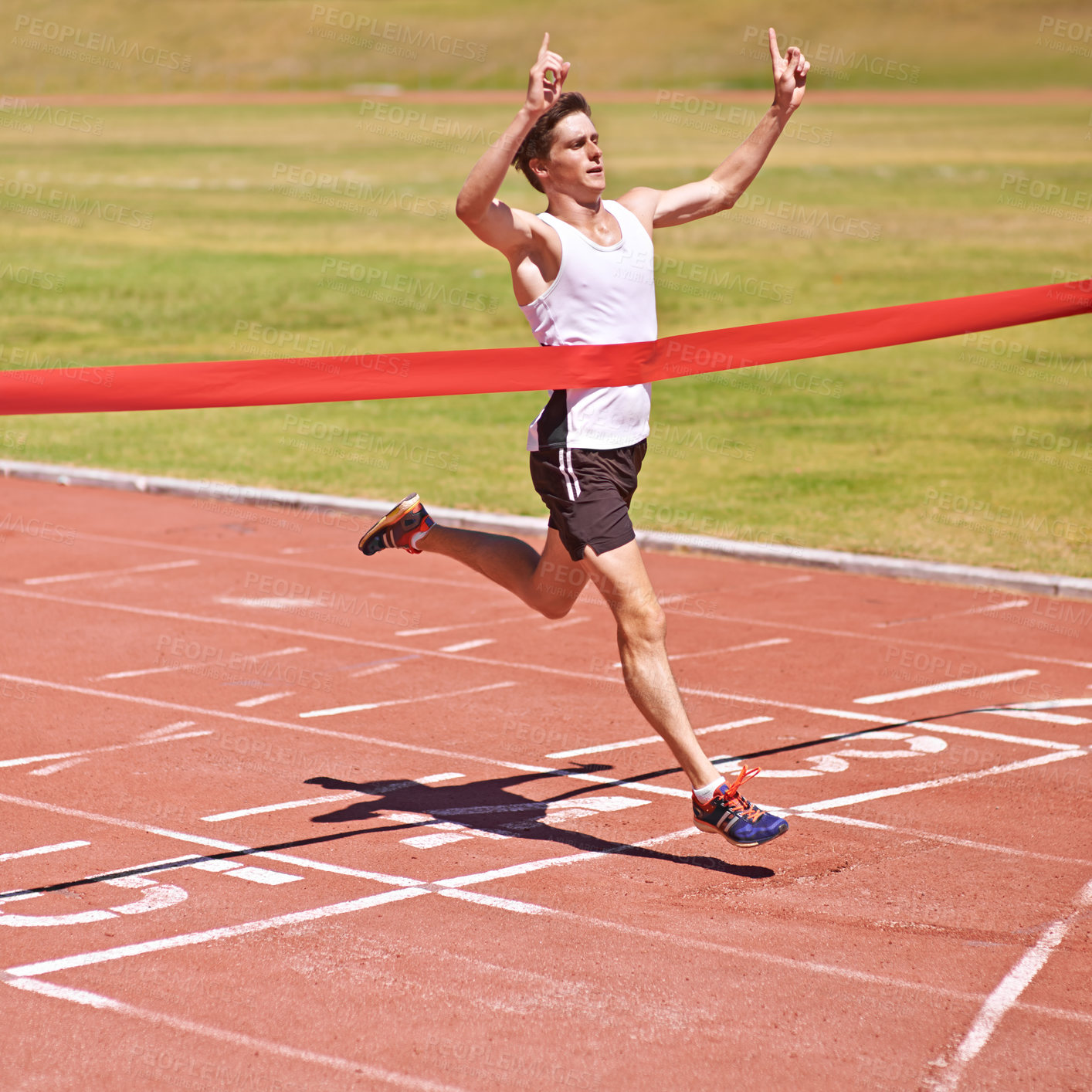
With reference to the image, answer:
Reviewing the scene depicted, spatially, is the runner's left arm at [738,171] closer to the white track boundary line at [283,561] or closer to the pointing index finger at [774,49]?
the pointing index finger at [774,49]

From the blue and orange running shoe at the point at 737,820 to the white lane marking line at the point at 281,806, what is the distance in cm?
158

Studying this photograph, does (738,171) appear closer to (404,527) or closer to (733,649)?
(404,527)

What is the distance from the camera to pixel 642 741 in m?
7.51

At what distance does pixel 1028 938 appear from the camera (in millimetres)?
5223

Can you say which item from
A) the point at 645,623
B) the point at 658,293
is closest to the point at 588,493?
the point at 645,623

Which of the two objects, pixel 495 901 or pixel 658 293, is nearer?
pixel 495 901

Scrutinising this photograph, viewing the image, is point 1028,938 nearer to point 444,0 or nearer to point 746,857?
point 746,857

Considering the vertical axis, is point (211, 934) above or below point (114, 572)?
below

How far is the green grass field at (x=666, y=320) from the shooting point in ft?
44.4

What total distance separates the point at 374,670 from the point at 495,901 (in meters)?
3.26

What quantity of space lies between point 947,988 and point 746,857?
1.28 m

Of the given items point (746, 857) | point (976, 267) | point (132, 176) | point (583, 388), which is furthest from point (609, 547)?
point (132, 176)

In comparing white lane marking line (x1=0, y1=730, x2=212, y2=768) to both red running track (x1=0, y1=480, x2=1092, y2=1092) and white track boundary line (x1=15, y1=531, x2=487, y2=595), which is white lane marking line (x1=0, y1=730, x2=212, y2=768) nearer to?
red running track (x1=0, y1=480, x2=1092, y2=1092)

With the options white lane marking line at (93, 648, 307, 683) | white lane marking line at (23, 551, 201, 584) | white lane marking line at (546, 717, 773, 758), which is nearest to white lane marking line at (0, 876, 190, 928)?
white lane marking line at (546, 717, 773, 758)
